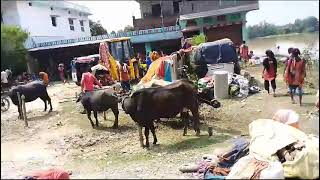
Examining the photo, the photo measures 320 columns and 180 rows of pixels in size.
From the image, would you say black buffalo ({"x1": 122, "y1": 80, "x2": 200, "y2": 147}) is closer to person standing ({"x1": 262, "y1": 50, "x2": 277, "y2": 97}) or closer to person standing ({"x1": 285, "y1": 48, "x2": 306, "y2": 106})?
person standing ({"x1": 285, "y1": 48, "x2": 306, "y2": 106})

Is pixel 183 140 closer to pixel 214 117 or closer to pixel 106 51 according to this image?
pixel 214 117

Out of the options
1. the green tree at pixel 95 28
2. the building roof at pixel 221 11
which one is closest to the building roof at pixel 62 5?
the green tree at pixel 95 28

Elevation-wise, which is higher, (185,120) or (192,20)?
(192,20)

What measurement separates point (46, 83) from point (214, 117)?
4681mm

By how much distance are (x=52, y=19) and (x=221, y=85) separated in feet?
17.4

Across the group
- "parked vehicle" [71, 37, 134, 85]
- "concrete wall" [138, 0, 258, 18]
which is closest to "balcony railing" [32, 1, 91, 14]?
"parked vehicle" [71, 37, 134, 85]

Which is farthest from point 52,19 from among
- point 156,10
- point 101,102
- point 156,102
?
point 156,10

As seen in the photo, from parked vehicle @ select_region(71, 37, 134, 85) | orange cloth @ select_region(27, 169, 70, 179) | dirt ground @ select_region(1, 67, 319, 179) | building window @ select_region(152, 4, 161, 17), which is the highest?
building window @ select_region(152, 4, 161, 17)

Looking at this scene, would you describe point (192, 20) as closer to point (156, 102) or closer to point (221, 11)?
point (221, 11)

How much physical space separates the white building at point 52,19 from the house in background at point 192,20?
4.34 metres

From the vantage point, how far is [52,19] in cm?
1198

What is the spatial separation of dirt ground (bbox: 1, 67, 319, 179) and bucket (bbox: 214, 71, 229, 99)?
0.38 meters

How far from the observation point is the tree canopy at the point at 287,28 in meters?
5.48

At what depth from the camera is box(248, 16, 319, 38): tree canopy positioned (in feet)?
18.0
